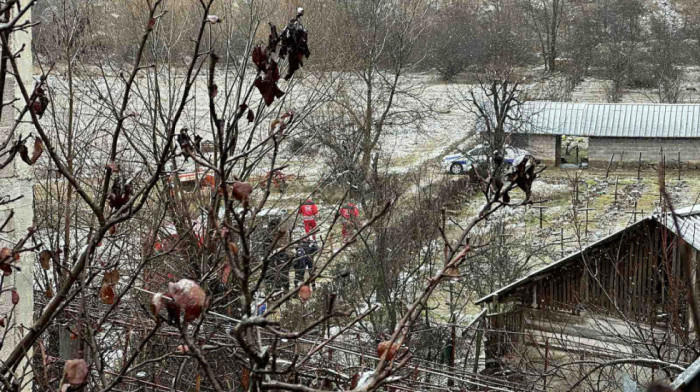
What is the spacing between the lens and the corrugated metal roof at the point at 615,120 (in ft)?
94.0

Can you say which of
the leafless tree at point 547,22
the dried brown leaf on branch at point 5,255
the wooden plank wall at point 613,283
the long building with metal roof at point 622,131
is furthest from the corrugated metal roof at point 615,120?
the dried brown leaf on branch at point 5,255

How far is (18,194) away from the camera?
422 centimetres

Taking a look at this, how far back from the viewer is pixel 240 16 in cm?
1357

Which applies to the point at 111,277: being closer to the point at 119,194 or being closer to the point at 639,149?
the point at 119,194

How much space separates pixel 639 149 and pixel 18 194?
27368 mm

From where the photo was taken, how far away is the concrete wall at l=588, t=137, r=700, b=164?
28.5m

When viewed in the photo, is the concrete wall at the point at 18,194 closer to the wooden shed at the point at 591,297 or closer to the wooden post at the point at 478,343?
the wooden shed at the point at 591,297

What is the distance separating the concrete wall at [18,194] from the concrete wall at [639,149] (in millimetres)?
26350

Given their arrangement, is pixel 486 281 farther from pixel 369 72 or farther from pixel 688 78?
pixel 688 78

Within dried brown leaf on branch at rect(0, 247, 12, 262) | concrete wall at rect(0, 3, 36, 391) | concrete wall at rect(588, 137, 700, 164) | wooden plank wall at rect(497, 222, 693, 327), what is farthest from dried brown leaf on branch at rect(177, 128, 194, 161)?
concrete wall at rect(588, 137, 700, 164)

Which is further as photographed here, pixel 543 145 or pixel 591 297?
pixel 543 145

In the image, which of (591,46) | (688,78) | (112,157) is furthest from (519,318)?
(591,46)

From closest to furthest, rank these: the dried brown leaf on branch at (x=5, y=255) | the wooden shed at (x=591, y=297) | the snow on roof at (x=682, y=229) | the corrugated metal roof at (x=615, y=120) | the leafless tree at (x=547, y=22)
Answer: the dried brown leaf on branch at (x=5, y=255)
the snow on roof at (x=682, y=229)
the wooden shed at (x=591, y=297)
the corrugated metal roof at (x=615, y=120)
the leafless tree at (x=547, y=22)

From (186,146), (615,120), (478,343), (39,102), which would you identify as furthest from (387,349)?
(615,120)
